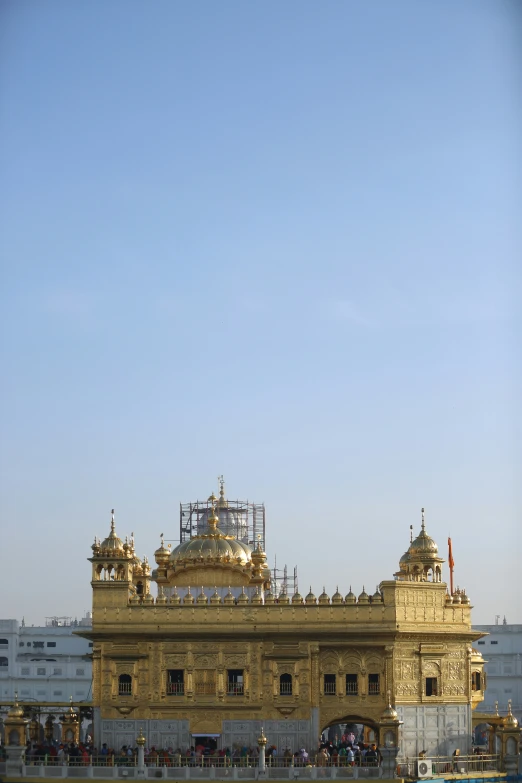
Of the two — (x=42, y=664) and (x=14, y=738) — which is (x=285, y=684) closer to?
(x=14, y=738)

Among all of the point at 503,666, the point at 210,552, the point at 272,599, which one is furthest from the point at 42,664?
the point at 272,599

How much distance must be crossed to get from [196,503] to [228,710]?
23.6 m

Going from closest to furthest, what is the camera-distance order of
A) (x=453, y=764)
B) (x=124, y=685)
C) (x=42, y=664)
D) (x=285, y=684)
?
(x=453, y=764) → (x=285, y=684) → (x=124, y=685) → (x=42, y=664)

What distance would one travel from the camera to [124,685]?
166 feet

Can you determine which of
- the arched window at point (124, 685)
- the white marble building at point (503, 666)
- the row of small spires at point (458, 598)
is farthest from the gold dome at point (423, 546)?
the white marble building at point (503, 666)

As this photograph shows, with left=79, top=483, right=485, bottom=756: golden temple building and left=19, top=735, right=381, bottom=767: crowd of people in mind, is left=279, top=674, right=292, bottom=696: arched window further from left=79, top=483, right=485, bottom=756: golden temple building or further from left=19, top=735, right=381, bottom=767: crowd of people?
left=19, top=735, right=381, bottom=767: crowd of people

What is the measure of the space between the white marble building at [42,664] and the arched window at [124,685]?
42.0 metres

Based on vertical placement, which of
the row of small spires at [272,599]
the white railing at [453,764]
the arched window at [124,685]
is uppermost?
the row of small spires at [272,599]

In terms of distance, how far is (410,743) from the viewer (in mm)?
49938

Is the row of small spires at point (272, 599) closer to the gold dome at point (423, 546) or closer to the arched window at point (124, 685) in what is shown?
the arched window at point (124, 685)

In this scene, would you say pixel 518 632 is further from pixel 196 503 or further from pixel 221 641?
pixel 221 641

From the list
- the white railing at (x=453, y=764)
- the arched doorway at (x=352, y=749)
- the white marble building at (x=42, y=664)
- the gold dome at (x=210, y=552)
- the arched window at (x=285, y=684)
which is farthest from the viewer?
the white marble building at (x=42, y=664)

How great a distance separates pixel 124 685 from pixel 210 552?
24.0 ft

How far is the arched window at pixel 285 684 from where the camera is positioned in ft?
164
